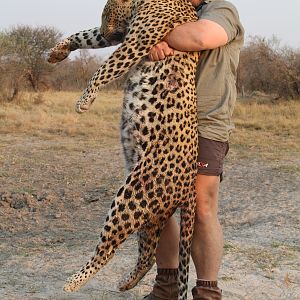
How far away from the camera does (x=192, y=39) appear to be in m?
3.31

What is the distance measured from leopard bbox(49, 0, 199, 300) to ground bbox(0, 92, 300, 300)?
108cm

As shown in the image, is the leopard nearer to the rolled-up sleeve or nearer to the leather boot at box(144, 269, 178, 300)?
the rolled-up sleeve

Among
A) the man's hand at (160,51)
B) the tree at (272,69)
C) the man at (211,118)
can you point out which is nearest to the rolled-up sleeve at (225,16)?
the man at (211,118)

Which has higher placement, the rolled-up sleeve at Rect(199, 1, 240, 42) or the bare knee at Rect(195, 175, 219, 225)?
the rolled-up sleeve at Rect(199, 1, 240, 42)

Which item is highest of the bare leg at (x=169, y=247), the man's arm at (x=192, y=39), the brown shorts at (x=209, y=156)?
the man's arm at (x=192, y=39)

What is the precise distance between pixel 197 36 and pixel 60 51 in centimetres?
106

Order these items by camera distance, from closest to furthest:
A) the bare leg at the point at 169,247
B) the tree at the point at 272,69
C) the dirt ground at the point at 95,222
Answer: the bare leg at the point at 169,247 < the dirt ground at the point at 95,222 < the tree at the point at 272,69

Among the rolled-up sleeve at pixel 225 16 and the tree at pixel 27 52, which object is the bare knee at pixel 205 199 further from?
the tree at pixel 27 52

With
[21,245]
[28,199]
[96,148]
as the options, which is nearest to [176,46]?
[21,245]

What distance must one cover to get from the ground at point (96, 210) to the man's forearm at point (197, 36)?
6.22 ft

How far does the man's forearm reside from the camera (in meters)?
3.30

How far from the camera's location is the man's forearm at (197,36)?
330cm

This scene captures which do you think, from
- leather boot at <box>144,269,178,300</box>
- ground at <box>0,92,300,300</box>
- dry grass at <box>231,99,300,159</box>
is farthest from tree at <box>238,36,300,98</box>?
leather boot at <box>144,269,178,300</box>

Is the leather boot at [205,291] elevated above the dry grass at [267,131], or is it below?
below
